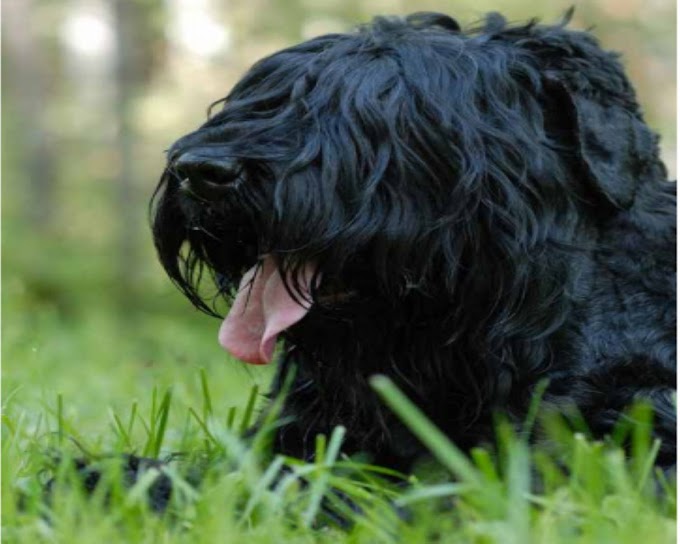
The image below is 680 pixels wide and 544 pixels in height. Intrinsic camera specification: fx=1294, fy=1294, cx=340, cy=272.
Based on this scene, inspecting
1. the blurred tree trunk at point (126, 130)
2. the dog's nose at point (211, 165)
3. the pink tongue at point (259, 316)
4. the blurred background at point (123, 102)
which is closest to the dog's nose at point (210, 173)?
the dog's nose at point (211, 165)

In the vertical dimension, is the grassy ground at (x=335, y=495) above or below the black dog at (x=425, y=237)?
below

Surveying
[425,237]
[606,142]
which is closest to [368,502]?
[425,237]

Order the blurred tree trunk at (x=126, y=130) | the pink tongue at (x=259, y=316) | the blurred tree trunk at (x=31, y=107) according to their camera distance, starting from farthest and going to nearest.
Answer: the blurred tree trunk at (x=31, y=107), the blurred tree trunk at (x=126, y=130), the pink tongue at (x=259, y=316)

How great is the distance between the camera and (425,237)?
3.28m

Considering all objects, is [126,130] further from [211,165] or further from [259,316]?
[211,165]

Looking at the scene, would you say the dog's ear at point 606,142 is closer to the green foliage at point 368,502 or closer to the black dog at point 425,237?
the black dog at point 425,237

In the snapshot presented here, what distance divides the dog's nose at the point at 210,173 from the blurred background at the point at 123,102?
298 inches

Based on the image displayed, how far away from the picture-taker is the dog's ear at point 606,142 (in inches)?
142

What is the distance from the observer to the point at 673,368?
11.7 ft

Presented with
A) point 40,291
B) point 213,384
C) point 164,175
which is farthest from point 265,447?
point 40,291

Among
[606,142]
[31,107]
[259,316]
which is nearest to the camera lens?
[259,316]

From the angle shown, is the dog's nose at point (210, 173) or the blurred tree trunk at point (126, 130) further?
the blurred tree trunk at point (126, 130)

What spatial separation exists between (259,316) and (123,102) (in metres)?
12.9

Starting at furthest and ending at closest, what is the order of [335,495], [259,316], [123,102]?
[123,102], [259,316], [335,495]
